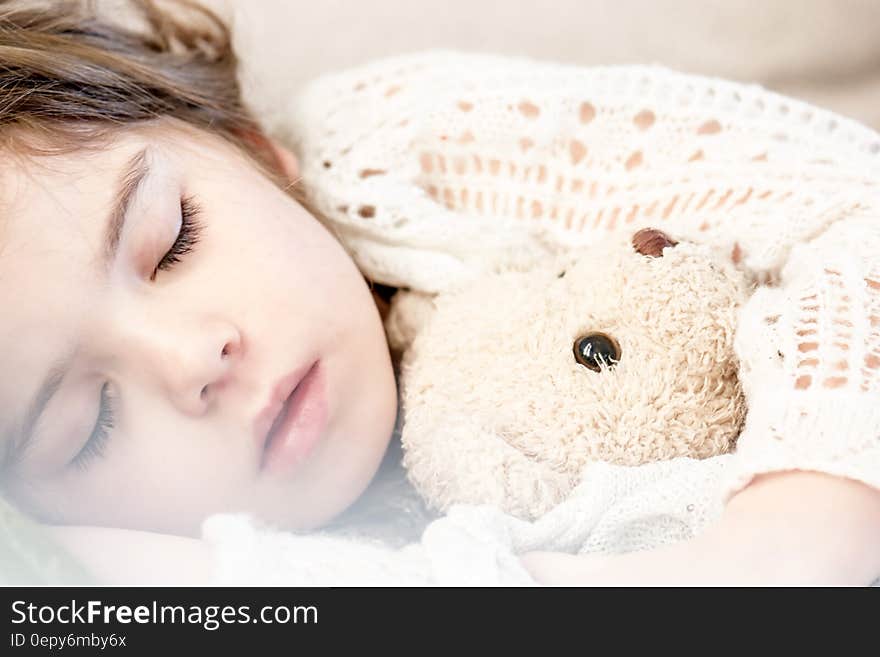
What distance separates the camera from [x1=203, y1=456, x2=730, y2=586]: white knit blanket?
1.58 feet

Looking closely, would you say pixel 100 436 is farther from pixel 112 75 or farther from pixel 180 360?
pixel 112 75

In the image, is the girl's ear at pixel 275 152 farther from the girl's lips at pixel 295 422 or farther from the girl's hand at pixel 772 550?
the girl's hand at pixel 772 550

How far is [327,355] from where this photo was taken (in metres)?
0.69

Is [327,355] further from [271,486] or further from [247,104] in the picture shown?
[247,104]

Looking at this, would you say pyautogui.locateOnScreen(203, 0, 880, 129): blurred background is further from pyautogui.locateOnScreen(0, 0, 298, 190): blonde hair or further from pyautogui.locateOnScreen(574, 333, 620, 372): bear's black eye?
pyautogui.locateOnScreen(574, 333, 620, 372): bear's black eye

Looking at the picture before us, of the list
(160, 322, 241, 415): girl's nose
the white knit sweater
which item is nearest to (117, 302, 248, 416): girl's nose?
(160, 322, 241, 415): girl's nose

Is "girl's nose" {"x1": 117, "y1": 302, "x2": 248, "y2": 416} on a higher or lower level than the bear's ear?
lower

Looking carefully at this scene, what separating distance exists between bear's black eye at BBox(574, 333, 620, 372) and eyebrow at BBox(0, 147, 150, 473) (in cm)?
33

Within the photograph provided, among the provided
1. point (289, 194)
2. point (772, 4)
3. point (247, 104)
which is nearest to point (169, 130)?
point (289, 194)

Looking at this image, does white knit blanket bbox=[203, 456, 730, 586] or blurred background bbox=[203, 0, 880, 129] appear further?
blurred background bbox=[203, 0, 880, 129]

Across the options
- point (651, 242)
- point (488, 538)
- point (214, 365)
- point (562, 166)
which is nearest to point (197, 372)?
point (214, 365)
